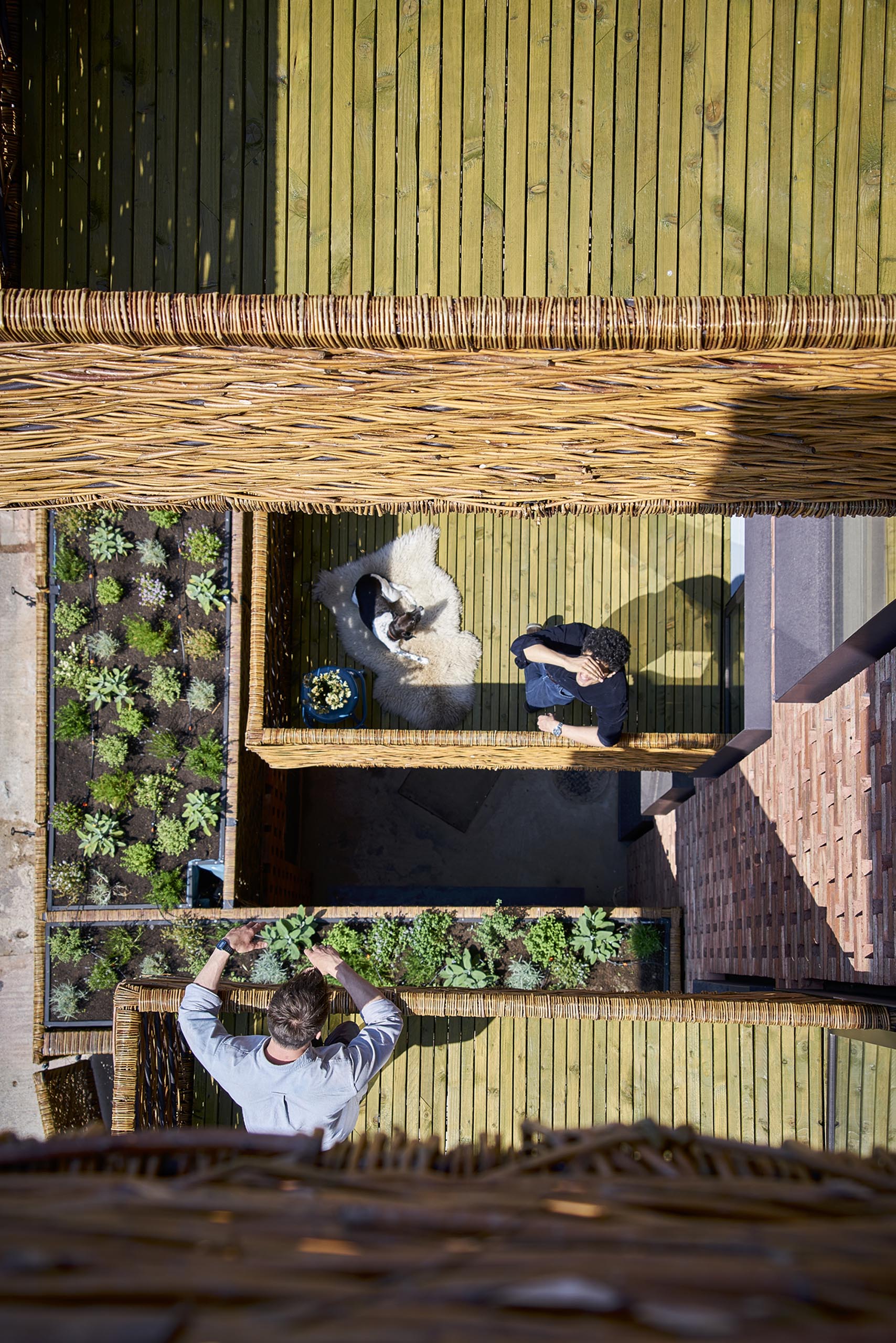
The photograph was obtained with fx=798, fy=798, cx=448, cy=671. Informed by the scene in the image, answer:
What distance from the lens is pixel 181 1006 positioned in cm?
253

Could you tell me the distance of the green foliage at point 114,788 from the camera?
398cm

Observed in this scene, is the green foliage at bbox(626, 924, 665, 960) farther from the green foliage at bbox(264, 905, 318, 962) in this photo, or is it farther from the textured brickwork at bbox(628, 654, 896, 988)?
the green foliage at bbox(264, 905, 318, 962)

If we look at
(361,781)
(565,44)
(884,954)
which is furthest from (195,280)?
(361,781)

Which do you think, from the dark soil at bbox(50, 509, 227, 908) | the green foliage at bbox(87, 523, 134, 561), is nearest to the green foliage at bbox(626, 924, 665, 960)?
the dark soil at bbox(50, 509, 227, 908)

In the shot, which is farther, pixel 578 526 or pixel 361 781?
pixel 361 781

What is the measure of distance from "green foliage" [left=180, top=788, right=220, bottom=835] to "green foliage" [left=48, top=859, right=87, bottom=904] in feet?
1.80

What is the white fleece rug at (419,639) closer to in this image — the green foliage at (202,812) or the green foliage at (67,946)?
the green foliage at (202,812)

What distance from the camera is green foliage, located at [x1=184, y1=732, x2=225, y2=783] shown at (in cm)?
398

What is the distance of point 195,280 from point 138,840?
265 cm

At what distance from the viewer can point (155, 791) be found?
13.1 feet

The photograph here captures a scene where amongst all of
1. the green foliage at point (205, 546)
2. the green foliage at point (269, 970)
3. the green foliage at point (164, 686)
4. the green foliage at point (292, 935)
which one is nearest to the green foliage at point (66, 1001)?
the green foliage at point (269, 970)

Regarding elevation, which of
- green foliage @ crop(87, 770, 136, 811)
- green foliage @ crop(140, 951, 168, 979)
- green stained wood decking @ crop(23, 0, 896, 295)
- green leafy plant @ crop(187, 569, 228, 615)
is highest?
green stained wood decking @ crop(23, 0, 896, 295)

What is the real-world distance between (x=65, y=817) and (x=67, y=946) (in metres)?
0.61

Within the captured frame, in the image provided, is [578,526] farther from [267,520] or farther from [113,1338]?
[113,1338]
